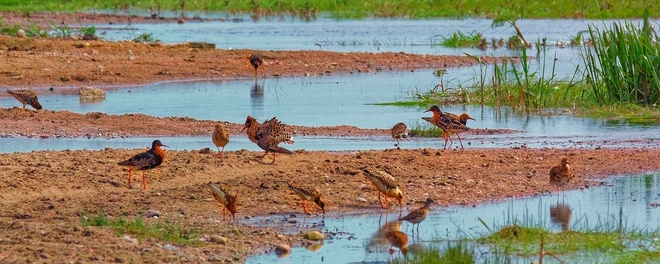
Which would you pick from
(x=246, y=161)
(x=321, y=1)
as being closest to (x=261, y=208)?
(x=246, y=161)

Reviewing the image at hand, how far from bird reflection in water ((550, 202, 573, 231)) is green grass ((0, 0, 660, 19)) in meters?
30.4

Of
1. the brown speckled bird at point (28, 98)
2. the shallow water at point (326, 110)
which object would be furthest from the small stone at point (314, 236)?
the brown speckled bird at point (28, 98)

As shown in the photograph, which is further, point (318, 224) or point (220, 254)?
point (318, 224)

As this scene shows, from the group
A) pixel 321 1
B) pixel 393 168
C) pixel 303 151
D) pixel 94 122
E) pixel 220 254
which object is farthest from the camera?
pixel 321 1

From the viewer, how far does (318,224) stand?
11266 mm

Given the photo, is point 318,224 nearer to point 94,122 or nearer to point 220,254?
point 220,254

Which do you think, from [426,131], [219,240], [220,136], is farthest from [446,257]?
[426,131]

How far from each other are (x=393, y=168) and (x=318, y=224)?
2320 millimetres

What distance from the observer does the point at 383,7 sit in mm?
47875

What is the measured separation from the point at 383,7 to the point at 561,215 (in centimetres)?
3651

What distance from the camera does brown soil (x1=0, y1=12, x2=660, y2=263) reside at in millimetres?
9625

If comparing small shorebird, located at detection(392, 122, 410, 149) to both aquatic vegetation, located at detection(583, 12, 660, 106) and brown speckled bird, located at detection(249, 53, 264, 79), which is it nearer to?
aquatic vegetation, located at detection(583, 12, 660, 106)

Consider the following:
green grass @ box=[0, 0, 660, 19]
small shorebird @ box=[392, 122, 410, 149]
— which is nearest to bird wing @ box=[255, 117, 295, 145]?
small shorebird @ box=[392, 122, 410, 149]

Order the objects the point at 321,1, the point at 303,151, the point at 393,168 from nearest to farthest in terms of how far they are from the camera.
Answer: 1. the point at 393,168
2. the point at 303,151
3. the point at 321,1
